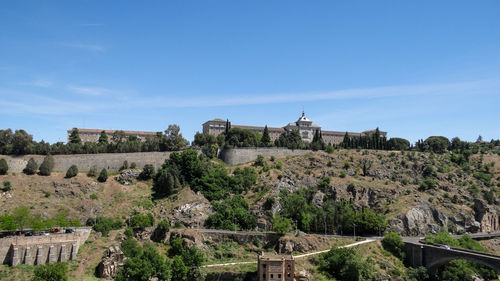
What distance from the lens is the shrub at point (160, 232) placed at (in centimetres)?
6066

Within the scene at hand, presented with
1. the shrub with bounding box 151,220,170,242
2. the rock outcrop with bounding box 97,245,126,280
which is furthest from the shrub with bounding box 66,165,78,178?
the rock outcrop with bounding box 97,245,126,280

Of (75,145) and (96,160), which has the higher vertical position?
(75,145)

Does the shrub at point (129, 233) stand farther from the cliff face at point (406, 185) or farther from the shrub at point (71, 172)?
the shrub at point (71, 172)

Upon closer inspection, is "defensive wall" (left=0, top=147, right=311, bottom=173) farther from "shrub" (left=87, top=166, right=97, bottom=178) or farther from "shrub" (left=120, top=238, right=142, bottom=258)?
"shrub" (left=120, top=238, right=142, bottom=258)

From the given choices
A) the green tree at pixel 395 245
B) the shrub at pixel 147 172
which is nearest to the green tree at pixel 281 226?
the green tree at pixel 395 245

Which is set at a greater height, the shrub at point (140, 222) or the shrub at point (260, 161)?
the shrub at point (260, 161)

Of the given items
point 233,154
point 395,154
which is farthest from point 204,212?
point 395,154

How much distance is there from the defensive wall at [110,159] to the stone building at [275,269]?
42181 millimetres

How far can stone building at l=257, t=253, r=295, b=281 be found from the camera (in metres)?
52.2

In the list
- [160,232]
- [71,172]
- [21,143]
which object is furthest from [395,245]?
[21,143]

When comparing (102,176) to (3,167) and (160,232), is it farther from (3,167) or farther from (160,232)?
(160,232)

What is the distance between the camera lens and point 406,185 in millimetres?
86750

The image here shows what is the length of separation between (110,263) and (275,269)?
2107cm

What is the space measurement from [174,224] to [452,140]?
317ft
